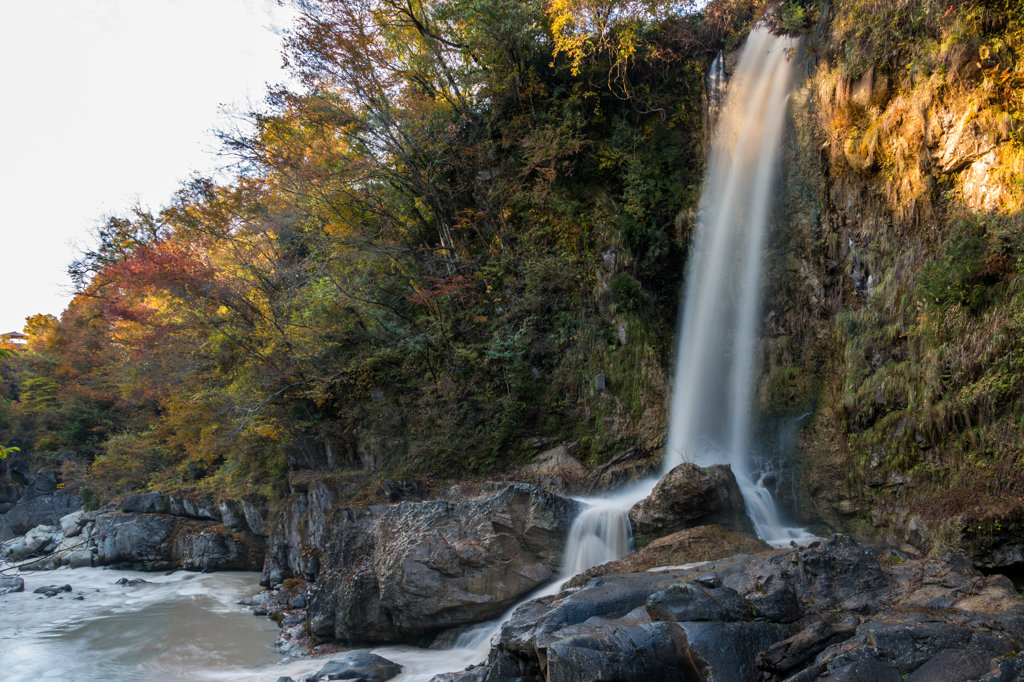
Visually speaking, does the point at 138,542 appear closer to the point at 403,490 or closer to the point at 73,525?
the point at 73,525

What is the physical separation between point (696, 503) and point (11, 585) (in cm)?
1703

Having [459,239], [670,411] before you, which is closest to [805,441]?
[670,411]

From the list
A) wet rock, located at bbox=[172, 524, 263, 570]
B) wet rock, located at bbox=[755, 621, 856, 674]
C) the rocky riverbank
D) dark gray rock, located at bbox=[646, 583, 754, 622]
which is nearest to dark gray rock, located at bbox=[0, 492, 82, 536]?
the rocky riverbank

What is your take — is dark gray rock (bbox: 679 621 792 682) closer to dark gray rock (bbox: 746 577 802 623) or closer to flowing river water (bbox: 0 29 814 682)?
dark gray rock (bbox: 746 577 802 623)

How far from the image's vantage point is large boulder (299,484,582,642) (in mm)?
8148

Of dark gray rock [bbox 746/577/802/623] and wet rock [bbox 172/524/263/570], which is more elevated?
dark gray rock [bbox 746/577/802/623]

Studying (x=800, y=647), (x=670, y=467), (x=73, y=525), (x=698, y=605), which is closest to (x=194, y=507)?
(x=73, y=525)

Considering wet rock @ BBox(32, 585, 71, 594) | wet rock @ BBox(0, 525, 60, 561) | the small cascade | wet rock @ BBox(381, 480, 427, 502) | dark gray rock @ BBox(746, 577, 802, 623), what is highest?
the small cascade

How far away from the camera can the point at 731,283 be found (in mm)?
10820

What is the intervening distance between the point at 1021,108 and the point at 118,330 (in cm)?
2133

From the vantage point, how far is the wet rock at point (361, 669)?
23.2 feet

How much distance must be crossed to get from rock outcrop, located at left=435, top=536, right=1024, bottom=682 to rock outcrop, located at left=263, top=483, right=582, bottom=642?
8.19ft

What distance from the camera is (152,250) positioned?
16250mm

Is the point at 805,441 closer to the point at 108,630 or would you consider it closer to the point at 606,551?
the point at 606,551
